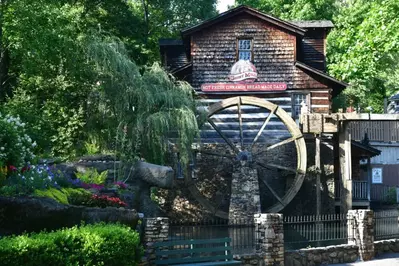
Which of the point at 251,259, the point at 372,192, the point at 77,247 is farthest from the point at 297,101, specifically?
→ the point at 77,247

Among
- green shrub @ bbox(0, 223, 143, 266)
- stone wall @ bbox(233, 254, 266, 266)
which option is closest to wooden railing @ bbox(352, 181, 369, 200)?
stone wall @ bbox(233, 254, 266, 266)

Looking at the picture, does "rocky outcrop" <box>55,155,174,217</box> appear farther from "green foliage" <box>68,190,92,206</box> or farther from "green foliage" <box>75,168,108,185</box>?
"green foliage" <box>68,190,92,206</box>

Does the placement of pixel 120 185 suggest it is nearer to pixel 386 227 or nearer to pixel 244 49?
pixel 386 227

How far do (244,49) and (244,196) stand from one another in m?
6.51

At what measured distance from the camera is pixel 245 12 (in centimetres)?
2350

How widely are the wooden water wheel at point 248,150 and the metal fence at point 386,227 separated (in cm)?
569

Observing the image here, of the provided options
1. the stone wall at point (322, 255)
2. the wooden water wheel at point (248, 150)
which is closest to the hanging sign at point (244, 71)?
the wooden water wheel at point (248, 150)

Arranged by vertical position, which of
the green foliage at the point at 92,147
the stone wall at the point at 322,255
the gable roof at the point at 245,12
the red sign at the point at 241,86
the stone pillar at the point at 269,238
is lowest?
the stone wall at the point at 322,255

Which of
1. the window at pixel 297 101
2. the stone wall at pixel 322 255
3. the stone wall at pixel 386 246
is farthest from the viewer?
the window at pixel 297 101

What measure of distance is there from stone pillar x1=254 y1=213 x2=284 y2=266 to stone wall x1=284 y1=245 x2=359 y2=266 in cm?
49

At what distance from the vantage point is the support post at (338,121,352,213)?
21.2 m

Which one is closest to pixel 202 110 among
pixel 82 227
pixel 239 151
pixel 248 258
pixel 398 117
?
pixel 239 151

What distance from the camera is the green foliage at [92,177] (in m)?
14.3

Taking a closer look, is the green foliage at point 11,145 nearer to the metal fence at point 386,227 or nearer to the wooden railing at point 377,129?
the metal fence at point 386,227
